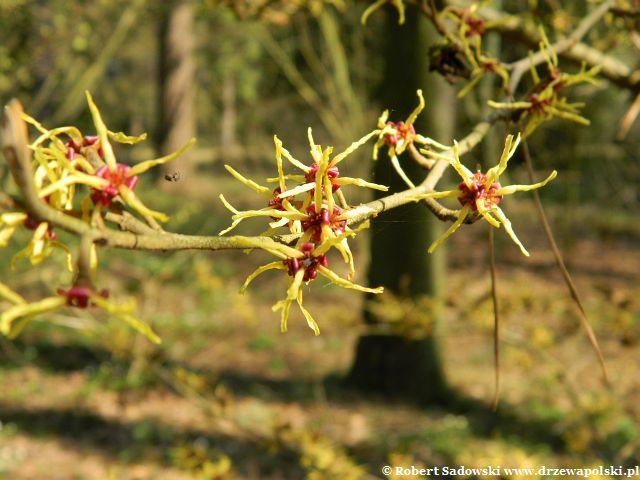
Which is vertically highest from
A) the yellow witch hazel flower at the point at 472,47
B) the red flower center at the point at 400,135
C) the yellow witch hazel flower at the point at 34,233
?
the yellow witch hazel flower at the point at 472,47

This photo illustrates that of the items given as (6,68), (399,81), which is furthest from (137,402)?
(399,81)

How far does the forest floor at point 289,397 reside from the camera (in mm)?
3207

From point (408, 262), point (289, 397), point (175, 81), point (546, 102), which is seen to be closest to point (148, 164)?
point (546, 102)

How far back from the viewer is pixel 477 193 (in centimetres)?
73

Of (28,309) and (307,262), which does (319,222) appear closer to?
(307,262)

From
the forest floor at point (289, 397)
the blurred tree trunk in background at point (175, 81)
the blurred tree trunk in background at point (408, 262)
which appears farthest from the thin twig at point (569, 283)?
the blurred tree trunk in background at point (175, 81)

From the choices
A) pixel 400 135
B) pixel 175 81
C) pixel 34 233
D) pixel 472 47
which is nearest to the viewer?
pixel 34 233

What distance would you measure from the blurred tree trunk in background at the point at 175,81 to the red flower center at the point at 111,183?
11039mm

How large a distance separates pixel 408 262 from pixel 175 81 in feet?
31.5

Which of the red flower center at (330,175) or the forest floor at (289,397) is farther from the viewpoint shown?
the forest floor at (289,397)

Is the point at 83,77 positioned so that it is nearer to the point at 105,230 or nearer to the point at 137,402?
the point at 137,402

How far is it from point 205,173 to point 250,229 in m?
8.33

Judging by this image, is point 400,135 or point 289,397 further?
point 289,397

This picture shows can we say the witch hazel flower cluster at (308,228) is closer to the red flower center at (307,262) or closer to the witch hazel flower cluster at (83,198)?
the red flower center at (307,262)
